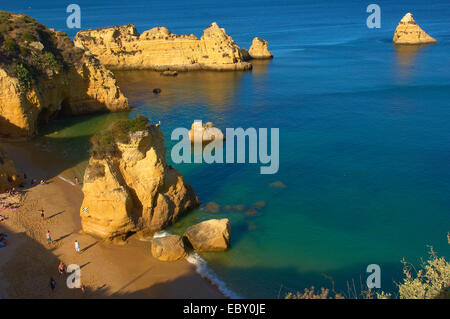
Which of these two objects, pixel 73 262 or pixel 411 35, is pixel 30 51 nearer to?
pixel 73 262

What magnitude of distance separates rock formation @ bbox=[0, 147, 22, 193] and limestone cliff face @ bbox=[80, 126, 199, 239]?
974 cm

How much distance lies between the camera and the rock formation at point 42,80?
4231 cm

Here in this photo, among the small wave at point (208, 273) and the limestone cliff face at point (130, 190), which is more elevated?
the limestone cliff face at point (130, 190)

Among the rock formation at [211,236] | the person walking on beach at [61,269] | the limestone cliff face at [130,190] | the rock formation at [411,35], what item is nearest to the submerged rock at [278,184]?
the rock formation at [211,236]

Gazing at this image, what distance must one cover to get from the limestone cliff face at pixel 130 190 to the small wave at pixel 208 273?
414 centimetres

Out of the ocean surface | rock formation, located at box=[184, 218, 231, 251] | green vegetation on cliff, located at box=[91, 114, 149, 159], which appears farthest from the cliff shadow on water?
rock formation, located at box=[184, 218, 231, 251]

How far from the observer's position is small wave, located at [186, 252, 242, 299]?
21805 millimetres

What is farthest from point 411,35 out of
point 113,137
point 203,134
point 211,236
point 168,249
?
point 168,249

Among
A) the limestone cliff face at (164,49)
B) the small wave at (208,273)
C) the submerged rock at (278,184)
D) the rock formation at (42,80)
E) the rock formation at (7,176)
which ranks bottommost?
the small wave at (208,273)

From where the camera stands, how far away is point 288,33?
466ft

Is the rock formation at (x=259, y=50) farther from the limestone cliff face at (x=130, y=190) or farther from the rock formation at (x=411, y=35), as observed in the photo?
the limestone cliff face at (x=130, y=190)

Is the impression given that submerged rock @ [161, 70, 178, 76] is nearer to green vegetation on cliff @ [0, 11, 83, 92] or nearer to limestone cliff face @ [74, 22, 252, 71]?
limestone cliff face @ [74, 22, 252, 71]

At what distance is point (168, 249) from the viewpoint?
2400cm
